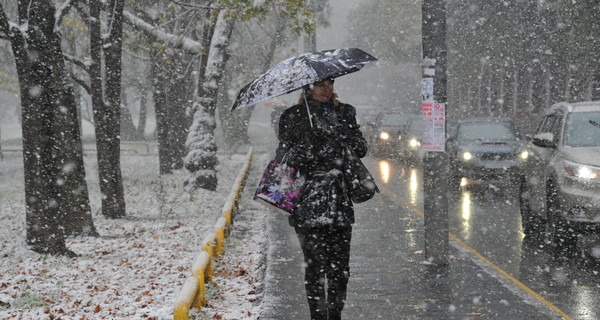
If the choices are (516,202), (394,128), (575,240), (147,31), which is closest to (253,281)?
(575,240)

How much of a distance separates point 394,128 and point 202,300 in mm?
18981

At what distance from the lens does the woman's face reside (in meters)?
4.98

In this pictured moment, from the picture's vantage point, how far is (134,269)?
8664 millimetres

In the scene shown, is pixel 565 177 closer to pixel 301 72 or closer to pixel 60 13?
pixel 301 72

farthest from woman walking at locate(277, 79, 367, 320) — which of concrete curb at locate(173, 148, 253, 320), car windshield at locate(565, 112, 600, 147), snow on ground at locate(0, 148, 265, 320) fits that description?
car windshield at locate(565, 112, 600, 147)

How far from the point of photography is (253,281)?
7613mm

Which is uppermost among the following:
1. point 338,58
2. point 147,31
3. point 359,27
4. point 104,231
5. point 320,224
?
point 359,27

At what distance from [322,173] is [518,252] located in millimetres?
4733

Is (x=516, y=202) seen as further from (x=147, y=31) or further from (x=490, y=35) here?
(x=490, y=35)

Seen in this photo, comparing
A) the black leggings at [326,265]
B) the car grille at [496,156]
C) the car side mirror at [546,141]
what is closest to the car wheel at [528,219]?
the car side mirror at [546,141]

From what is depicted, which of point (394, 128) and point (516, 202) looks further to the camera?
point (394, 128)

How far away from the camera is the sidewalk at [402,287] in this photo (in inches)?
246

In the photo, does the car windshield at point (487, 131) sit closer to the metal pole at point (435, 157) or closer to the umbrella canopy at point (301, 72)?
the metal pole at point (435, 157)

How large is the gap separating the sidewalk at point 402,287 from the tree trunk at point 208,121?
701cm
